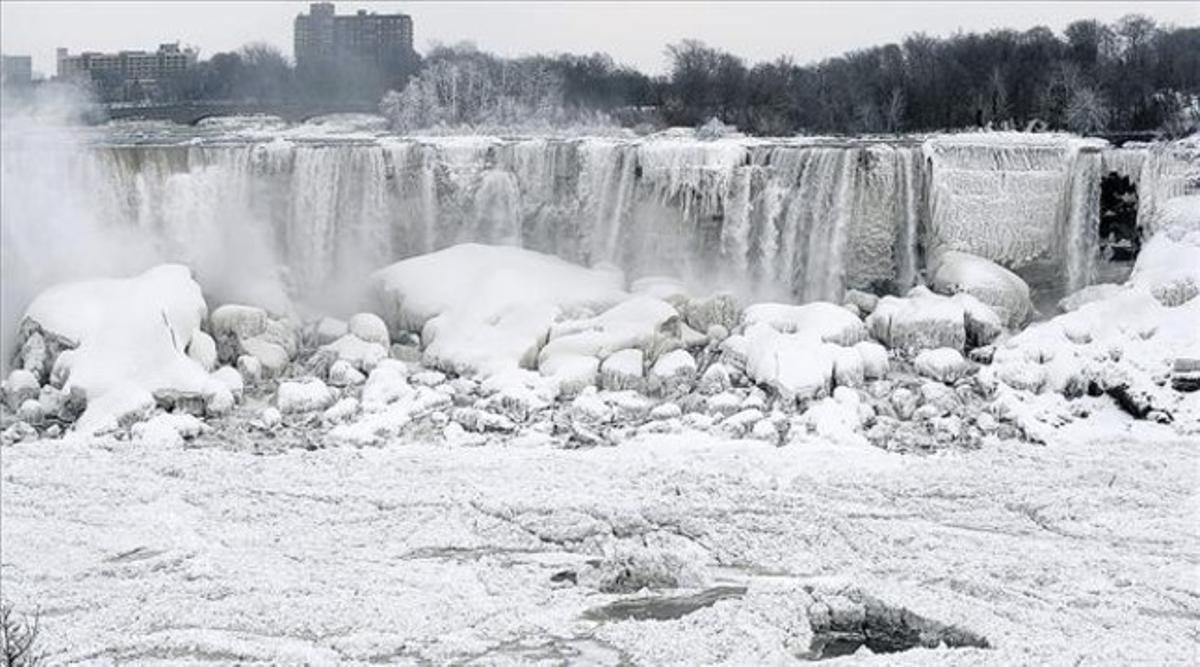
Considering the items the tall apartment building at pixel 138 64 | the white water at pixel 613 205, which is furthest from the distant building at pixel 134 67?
the white water at pixel 613 205

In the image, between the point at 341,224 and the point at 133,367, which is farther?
the point at 341,224

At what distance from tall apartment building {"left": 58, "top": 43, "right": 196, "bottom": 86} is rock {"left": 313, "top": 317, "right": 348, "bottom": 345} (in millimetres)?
33844

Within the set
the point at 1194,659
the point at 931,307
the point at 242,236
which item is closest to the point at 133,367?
the point at 242,236

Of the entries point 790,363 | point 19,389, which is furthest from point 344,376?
point 790,363

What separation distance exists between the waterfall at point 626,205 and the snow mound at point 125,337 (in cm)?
193

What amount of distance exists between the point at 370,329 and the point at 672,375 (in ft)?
14.8

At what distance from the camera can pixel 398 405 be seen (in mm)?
16688

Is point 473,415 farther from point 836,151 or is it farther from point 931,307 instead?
point 836,151

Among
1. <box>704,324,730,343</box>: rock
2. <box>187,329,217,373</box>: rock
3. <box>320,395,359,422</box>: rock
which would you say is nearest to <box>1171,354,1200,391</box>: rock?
<box>704,324,730,343</box>: rock

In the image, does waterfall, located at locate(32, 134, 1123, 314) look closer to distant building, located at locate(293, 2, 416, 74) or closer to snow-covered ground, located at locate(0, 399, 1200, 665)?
snow-covered ground, located at locate(0, 399, 1200, 665)

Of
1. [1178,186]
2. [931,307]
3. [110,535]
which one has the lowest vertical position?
[110,535]

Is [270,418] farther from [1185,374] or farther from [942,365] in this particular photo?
[1185,374]

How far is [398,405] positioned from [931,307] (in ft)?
22.6

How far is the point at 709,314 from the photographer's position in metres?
19.2
